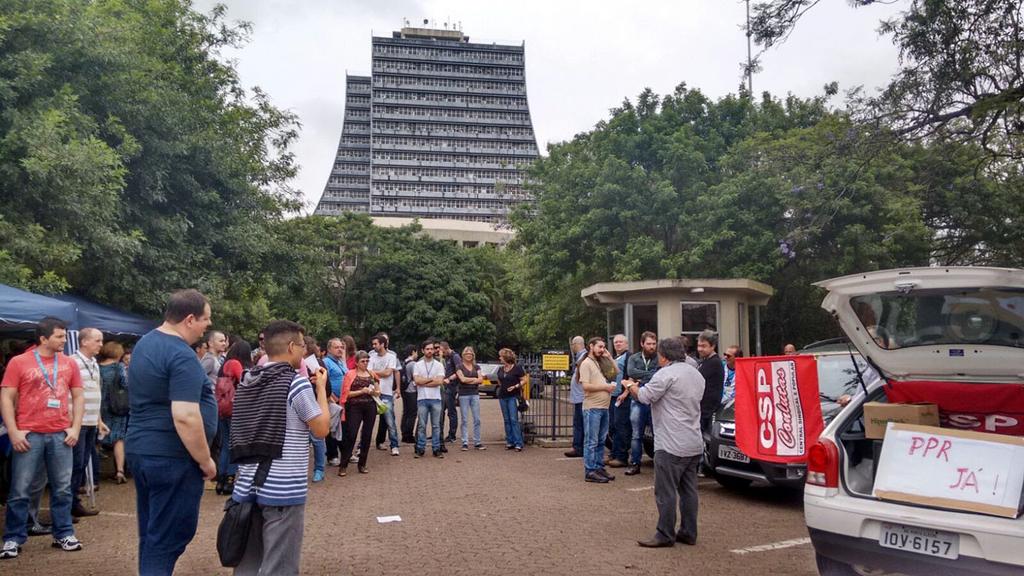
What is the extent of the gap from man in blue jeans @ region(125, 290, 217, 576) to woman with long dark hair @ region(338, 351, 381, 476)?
6.82m

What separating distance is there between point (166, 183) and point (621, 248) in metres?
12.6

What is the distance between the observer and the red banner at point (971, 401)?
17.8 feet

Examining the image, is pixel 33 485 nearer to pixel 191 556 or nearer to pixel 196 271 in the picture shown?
pixel 191 556

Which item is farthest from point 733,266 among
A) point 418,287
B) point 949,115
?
point 418,287

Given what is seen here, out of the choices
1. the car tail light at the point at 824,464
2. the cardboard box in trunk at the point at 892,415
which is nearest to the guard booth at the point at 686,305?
the cardboard box in trunk at the point at 892,415

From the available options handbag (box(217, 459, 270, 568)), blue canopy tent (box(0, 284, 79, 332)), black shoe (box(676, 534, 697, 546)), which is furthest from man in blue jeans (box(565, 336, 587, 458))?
handbag (box(217, 459, 270, 568))

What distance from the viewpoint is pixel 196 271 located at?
1474 centimetres

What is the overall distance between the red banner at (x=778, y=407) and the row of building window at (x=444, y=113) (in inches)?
4717

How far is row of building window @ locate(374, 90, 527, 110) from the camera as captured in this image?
12450cm

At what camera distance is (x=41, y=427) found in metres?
6.42

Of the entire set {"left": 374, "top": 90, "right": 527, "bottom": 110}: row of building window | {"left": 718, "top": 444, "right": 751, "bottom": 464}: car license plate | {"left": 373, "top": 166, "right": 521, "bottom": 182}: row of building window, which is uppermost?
{"left": 374, "top": 90, "right": 527, "bottom": 110}: row of building window

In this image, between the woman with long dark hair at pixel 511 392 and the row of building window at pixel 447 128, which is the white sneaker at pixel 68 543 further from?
the row of building window at pixel 447 128

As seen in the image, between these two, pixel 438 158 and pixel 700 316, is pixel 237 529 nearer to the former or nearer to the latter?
pixel 700 316

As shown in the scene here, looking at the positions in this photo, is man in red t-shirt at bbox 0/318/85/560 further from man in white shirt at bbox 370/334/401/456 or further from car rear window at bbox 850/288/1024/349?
car rear window at bbox 850/288/1024/349
